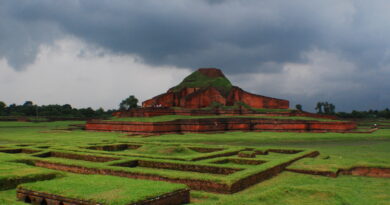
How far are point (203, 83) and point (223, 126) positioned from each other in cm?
1328

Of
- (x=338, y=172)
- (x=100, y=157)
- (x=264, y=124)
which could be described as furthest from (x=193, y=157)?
(x=264, y=124)

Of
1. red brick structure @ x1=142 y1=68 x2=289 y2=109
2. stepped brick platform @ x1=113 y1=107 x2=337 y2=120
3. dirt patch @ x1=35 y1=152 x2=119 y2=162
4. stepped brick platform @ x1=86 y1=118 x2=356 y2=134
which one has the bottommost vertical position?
dirt patch @ x1=35 y1=152 x2=119 y2=162

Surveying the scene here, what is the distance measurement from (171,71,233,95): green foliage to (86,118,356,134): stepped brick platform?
9.93 m

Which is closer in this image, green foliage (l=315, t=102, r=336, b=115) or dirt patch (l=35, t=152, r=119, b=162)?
dirt patch (l=35, t=152, r=119, b=162)

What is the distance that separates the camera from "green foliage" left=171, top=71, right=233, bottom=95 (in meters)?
35.4

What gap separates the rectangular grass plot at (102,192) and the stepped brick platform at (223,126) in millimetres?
15803

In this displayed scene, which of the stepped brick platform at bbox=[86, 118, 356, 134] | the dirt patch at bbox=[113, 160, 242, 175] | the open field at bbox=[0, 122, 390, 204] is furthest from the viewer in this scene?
the stepped brick platform at bbox=[86, 118, 356, 134]

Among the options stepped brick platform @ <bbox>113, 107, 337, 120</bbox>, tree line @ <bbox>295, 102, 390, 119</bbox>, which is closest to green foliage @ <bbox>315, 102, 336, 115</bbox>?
tree line @ <bbox>295, 102, 390, 119</bbox>

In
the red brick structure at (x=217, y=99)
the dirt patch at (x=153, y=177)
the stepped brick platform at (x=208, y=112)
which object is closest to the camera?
the dirt patch at (x=153, y=177)

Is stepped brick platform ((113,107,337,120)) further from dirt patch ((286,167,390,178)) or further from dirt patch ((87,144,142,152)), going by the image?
dirt patch ((286,167,390,178))

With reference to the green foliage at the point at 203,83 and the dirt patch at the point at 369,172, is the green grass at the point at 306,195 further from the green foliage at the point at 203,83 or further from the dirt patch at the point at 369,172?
the green foliage at the point at 203,83

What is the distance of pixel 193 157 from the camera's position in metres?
10.3

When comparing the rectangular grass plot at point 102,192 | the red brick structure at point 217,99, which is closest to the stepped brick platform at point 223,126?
the red brick structure at point 217,99

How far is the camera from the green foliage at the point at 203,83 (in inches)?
1394
